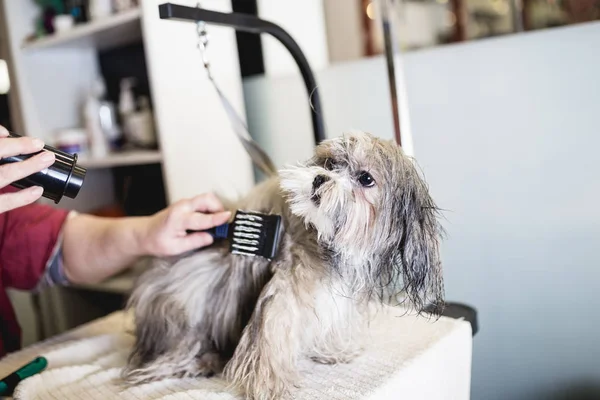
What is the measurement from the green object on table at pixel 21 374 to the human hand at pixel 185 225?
280 mm

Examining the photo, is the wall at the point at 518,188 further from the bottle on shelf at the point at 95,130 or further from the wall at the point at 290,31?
the bottle on shelf at the point at 95,130

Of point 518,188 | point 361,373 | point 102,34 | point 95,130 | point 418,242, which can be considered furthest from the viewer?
point 95,130

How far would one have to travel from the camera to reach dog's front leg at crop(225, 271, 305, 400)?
29.5 inches

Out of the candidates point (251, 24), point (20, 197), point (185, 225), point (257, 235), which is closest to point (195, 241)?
point (185, 225)

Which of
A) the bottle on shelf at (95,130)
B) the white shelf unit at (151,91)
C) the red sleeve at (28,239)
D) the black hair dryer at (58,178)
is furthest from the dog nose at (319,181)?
the bottle on shelf at (95,130)

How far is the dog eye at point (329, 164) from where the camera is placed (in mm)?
738

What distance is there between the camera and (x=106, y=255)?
1.03 m

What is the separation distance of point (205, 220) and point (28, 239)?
1.46ft

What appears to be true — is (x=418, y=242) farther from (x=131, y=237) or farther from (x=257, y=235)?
(x=131, y=237)

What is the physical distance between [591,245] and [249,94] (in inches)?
38.9

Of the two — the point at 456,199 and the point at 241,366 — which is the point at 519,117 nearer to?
the point at 456,199

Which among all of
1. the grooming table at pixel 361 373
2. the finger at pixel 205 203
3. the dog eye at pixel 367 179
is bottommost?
the grooming table at pixel 361 373

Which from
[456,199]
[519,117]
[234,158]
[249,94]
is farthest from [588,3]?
[234,158]

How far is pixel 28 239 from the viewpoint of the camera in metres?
1.07
